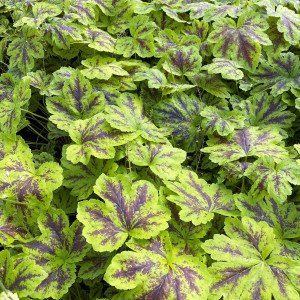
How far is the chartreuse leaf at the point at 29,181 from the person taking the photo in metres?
1.48

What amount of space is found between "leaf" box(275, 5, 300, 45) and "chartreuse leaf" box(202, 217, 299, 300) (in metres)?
1.58

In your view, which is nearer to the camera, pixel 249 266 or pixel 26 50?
pixel 249 266

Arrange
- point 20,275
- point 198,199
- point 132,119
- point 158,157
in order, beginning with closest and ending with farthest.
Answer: point 20,275
point 198,199
point 158,157
point 132,119

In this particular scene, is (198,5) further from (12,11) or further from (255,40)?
(12,11)

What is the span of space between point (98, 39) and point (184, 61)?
0.63 meters

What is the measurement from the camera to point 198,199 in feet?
5.34

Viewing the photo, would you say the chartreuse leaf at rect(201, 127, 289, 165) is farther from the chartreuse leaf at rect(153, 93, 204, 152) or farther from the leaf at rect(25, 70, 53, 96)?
the leaf at rect(25, 70, 53, 96)

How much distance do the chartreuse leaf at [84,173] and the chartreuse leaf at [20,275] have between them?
1.64 feet

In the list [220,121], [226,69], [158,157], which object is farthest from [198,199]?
[226,69]

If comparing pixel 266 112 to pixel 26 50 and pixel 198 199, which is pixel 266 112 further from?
pixel 26 50

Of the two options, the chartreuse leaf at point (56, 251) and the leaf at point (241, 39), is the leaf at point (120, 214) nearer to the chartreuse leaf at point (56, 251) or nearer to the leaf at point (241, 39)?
the chartreuse leaf at point (56, 251)

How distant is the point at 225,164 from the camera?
1.82m

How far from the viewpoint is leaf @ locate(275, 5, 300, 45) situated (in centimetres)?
240

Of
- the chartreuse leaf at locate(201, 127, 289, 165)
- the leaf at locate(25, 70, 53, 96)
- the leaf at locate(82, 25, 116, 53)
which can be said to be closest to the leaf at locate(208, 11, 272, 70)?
the chartreuse leaf at locate(201, 127, 289, 165)
